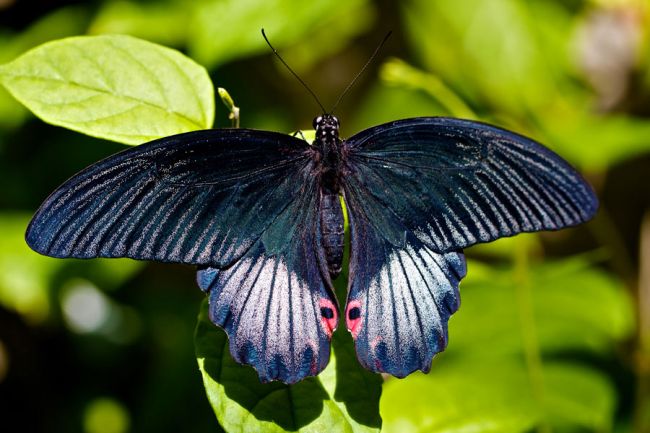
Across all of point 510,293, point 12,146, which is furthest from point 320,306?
point 12,146

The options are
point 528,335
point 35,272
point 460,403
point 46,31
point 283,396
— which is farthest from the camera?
point 46,31

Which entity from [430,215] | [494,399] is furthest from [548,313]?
[430,215]

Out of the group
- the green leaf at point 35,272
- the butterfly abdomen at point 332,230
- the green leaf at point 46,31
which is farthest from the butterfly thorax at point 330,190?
the green leaf at point 46,31

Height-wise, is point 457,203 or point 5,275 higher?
point 5,275

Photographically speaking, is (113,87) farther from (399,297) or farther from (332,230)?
(399,297)

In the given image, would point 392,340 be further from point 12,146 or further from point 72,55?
point 12,146
